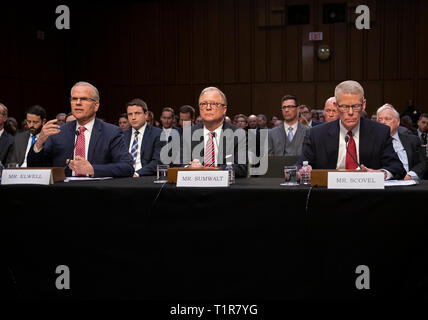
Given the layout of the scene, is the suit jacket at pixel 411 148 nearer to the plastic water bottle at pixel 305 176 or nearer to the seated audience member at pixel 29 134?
the plastic water bottle at pixel 305 176

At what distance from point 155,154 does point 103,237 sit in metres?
2.57

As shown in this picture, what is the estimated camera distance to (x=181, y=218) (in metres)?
2.55

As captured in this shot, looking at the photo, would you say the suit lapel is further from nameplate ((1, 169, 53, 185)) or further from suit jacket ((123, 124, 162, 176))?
suit jacket ((123, 124, 162, 176))

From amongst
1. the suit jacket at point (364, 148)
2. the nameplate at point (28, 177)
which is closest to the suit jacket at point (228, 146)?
the suit jacket at point (364, 148)

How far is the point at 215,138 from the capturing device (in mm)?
3691

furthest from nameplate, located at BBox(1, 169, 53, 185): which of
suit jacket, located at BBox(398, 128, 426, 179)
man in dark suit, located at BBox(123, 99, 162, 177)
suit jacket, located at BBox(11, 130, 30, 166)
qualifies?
suit jacket, located at BBox(398, 128, 426, 179)

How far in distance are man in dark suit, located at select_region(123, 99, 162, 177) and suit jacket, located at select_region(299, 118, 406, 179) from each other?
2.02 m

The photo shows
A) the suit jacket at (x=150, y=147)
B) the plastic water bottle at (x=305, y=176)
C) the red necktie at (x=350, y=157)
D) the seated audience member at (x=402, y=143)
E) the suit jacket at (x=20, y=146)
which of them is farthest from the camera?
the suit jacket at (x=20, y=146)

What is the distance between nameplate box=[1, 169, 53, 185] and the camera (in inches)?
108

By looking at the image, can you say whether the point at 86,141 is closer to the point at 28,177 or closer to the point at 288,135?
the point at 28,177

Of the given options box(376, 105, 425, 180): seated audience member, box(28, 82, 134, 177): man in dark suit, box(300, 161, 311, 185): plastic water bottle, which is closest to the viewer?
box(300, 161, 311, 185): plastic water bottle

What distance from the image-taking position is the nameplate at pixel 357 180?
242cm

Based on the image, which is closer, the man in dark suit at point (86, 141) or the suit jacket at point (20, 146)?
the man in dark suit at point (86, 141)
